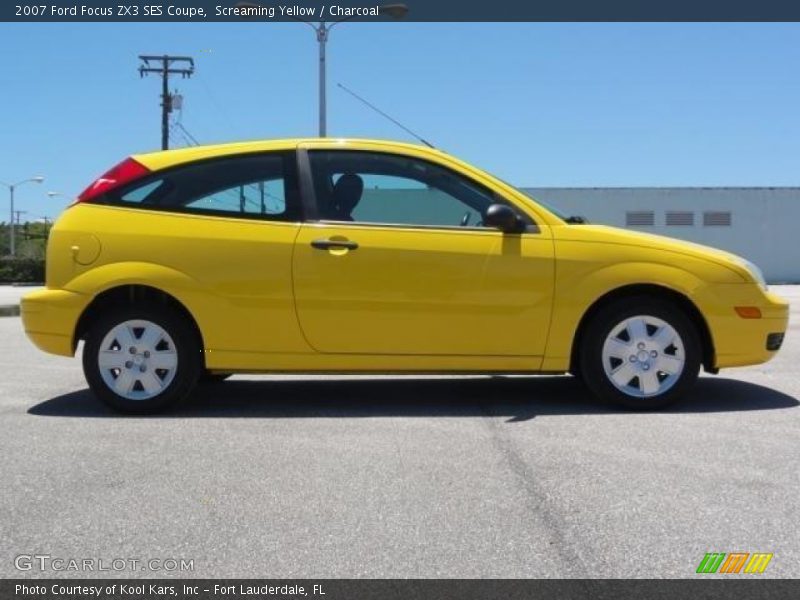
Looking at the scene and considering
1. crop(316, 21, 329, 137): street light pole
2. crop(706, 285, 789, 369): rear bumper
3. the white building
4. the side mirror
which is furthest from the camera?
the white building

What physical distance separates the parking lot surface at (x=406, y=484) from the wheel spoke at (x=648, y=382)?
0.60ft

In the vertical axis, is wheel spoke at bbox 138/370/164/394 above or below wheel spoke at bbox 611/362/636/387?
below

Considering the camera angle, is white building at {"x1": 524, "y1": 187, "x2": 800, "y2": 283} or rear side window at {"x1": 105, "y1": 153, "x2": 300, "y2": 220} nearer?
rear side window at {"x1": 105, "y1": 153, "x2": 300, "y2": 220}

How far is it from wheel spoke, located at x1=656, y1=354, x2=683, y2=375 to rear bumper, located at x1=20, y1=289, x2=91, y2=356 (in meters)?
3.68

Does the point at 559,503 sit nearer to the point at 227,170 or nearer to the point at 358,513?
the point at 358,513

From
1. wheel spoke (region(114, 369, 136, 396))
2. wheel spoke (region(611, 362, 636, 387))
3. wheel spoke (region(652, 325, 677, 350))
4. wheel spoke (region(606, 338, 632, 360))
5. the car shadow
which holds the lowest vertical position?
the car shadow

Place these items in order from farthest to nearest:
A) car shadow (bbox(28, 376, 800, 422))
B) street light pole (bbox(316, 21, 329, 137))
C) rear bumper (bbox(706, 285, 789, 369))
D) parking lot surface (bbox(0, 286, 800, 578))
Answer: street light pole (bbox(316, 21, 329, 137)), car shadow (bbox(28, 376, 800, 422)), rear bumper (bbox(706, 285, 789, 369)), parking lot surface (bbox(0, 286, 800, 578))

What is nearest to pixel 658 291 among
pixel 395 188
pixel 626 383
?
pixel 626 383

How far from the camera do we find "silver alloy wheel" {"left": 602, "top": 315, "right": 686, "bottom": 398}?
17.7ft

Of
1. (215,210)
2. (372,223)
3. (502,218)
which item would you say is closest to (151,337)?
(215,210)

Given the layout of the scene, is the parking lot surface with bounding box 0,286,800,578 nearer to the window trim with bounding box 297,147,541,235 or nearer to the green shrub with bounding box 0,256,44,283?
the window trim with bounding box 297,147,541,235

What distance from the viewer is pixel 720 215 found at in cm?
3966
